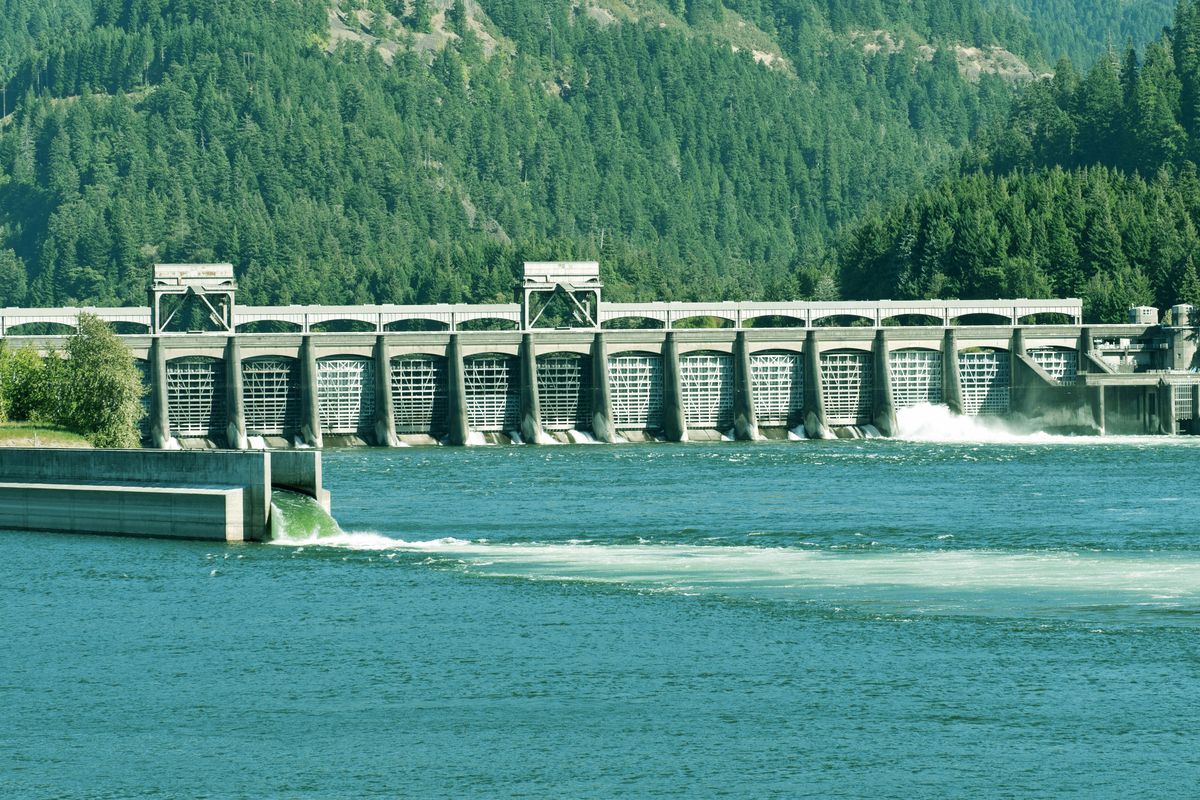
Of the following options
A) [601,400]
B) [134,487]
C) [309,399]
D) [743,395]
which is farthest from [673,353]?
[134,487]

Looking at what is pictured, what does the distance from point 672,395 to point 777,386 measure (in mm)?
7448

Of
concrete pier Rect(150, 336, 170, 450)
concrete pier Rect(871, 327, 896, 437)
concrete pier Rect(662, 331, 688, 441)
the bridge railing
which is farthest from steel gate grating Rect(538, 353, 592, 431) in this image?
concrete pier Rect(150, 336, 170, 450)

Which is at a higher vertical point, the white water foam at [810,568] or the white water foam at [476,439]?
the white water foam at [476,439]

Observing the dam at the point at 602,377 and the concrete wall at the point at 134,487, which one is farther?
the dam at the point at 602,377

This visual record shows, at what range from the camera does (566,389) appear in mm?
137250

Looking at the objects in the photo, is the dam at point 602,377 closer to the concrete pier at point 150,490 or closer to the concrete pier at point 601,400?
the concrete pier at point 601,400

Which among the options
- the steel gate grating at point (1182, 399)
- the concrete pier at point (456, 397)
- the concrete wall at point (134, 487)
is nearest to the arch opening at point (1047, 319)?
the steel gate grating at point (1182, 399)

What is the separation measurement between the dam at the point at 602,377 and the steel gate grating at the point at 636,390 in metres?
0.13

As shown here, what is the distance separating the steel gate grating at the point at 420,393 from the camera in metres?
135

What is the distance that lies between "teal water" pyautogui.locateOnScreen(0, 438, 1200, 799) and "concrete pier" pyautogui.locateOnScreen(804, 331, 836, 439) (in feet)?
181

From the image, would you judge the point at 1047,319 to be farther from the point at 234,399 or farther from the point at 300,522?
the point at 300,522

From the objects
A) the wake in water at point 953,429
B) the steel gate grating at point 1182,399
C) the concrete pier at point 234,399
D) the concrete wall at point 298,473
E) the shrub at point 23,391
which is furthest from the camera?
the steel gate grating at point 1182,399

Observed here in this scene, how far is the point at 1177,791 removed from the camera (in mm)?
37406

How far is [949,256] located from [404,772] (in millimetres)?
154034
